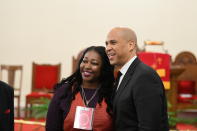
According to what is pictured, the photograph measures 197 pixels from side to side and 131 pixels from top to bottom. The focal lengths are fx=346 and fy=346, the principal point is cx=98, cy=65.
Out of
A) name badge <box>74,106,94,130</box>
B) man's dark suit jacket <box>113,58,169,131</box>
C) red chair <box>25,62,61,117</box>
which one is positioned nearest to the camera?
man's dark suit jacket <box>113,58,169,131</box>

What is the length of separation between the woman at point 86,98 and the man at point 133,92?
0.16 meters

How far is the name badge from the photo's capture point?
2096mm

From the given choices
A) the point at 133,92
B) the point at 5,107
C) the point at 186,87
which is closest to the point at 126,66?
the point at 133,92

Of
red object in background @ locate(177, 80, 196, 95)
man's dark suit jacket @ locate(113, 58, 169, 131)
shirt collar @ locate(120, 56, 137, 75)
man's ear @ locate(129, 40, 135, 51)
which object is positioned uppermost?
man's ear @ locate(129, 40, 135, 51)

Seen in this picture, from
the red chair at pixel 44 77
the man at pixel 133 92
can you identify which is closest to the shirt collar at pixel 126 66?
the man at pixel 133 92

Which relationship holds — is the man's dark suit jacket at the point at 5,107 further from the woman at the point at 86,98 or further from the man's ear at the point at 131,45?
the man's ear at the point at 131,45

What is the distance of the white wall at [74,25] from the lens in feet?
29.0

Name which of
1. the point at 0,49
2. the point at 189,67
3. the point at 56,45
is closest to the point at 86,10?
the point at 56,45

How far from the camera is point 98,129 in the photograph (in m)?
2.11

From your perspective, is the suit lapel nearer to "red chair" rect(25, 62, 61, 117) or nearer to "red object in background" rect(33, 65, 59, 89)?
"red chair" rect(25, 62, 61, 117)

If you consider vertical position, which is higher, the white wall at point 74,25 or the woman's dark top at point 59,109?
the white wall at point 74,25

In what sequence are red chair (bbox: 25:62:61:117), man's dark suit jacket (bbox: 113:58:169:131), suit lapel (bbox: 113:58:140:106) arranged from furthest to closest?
red chair (bbox: 25:62:61:117)
suit lapel (bbox: 113:58:140:106)
man's dark suit jacket (bbox: 113:58:169:131)

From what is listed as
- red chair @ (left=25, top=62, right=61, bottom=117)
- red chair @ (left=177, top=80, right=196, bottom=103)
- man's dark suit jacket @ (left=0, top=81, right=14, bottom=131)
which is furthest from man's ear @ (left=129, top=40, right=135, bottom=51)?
red chair @ (left=177, top=80, right=196, bottom=103)

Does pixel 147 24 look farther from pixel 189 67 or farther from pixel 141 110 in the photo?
pixel 141 110
